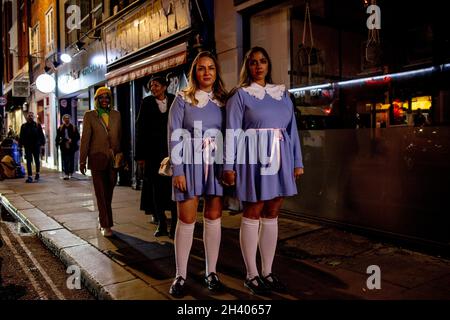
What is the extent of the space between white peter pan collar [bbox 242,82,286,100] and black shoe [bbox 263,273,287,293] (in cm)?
151

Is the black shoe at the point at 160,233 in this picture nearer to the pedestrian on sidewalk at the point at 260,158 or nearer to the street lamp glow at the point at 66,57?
the pedestrian on sidewalk at the point at 260,158

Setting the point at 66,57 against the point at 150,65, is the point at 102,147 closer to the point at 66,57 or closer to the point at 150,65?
the point at 150,65

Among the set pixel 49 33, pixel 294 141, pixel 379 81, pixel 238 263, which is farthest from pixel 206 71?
pixel 49 33

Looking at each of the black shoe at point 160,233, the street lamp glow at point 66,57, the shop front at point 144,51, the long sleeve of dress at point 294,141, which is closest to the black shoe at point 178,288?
the long sleeve of dress at point 294,141

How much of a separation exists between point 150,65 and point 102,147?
403 cm

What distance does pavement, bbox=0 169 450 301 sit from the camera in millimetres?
3438

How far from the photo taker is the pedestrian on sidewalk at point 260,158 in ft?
10.8

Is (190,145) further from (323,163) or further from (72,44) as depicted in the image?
(72,44)

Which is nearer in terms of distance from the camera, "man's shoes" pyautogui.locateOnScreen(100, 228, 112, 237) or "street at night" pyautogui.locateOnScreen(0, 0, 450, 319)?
"street at night" pyautogui.locateOnScreen(0, 0, 450, 319)

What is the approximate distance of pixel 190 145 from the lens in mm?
3320

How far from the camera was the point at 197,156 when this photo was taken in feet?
10.9

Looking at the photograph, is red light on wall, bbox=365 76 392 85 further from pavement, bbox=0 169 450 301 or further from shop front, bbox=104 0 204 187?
shop front, bbox=104 0 204 187

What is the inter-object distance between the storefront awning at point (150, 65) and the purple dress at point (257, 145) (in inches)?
181

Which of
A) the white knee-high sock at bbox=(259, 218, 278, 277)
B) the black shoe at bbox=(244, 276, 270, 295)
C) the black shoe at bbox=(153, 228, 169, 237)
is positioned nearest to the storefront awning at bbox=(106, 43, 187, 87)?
the black shoe at bbox=(153, 228, 169, 237)
